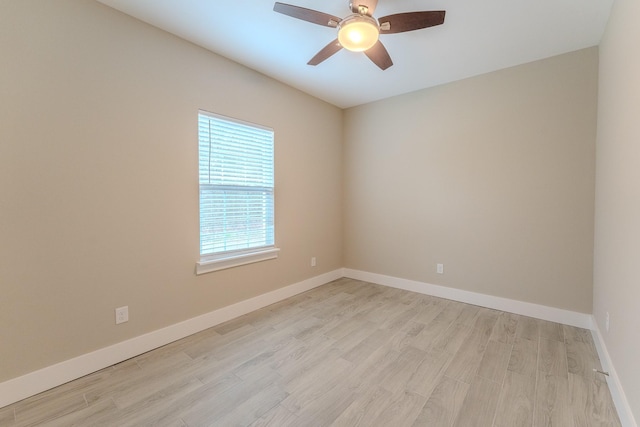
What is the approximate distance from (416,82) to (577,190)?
1989 millimetres

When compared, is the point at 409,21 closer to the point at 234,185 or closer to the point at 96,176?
the point at 234,185

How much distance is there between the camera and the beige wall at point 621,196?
55.2 inches

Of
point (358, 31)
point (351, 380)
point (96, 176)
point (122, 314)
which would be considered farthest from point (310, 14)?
point (122, 314)

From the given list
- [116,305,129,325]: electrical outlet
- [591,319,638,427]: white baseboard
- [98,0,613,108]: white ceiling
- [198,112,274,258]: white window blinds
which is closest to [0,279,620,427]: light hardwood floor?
[591,319,638,427]: white baseboard

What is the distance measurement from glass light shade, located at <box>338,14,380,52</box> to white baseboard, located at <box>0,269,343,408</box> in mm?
2583

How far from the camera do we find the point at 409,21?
5.93 ft

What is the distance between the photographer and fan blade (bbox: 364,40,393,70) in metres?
2.11

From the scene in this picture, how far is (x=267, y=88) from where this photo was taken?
3.12 metres

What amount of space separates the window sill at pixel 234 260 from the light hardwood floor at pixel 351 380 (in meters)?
0.57

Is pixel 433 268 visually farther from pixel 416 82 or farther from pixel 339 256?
pixel 416 82

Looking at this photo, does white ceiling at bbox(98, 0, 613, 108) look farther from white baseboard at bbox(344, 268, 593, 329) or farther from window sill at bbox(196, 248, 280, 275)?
white baseboard at bbox(344, 268, 593, 329)

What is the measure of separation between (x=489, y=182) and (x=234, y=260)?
291cm

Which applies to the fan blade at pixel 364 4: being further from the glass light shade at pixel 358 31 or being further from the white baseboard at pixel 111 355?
the white baseboard at pixel 111 355

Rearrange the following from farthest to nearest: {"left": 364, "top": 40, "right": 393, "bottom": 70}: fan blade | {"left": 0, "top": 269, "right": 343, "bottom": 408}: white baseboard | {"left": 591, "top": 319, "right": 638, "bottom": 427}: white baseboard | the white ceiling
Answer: {"left": 364, "top": 40, "right": 393, "bottom": 70}: fan blade < the white ceiling < {"left": 0, "top": 269, "right": 343, "bottom": 408}: white baseboard < {"left": 591, "top": 319, "right": 638, "bottom": 427}: white baseboard
